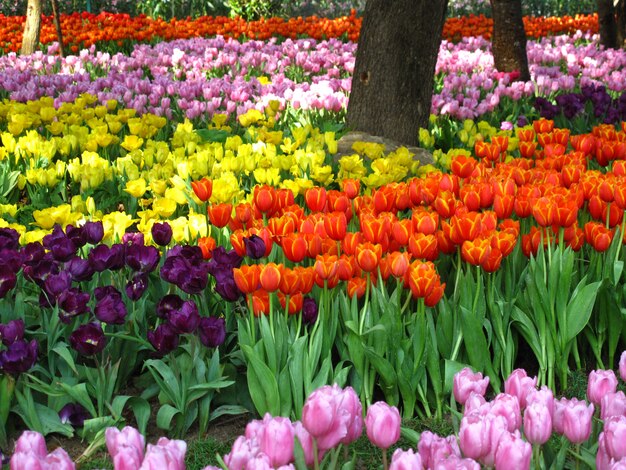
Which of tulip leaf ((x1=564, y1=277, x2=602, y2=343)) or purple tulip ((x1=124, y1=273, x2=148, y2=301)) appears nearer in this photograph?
purple tulip ((x1=124, y1=273, x2=148, y2=301))

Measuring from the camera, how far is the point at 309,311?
2.78 meters

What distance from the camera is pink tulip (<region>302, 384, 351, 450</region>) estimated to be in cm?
163

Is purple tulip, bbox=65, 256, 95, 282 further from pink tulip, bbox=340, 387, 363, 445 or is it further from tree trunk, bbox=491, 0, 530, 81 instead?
tree trunk, bbox=491, 0, 530, 81

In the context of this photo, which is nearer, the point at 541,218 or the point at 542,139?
the point at 541,218

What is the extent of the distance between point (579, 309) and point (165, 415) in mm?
1414

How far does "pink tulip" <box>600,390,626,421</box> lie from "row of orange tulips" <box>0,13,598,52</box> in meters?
10.7

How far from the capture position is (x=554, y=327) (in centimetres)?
296

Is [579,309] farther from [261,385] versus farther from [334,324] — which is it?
[261,385]

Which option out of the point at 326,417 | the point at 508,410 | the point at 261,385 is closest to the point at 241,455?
the point at 326,417

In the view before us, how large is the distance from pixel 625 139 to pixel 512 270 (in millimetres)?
1752

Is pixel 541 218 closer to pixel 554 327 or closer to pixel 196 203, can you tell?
pixel 554 327

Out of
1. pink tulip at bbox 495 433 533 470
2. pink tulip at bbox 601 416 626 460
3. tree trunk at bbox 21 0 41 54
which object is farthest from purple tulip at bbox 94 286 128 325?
tree trunk at bbox 21 0 41 54

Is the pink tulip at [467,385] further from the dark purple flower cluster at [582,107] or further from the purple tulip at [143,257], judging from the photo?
the dark purple flower cluster at [582,107]

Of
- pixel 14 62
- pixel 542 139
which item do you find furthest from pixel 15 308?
pixel 14 62
